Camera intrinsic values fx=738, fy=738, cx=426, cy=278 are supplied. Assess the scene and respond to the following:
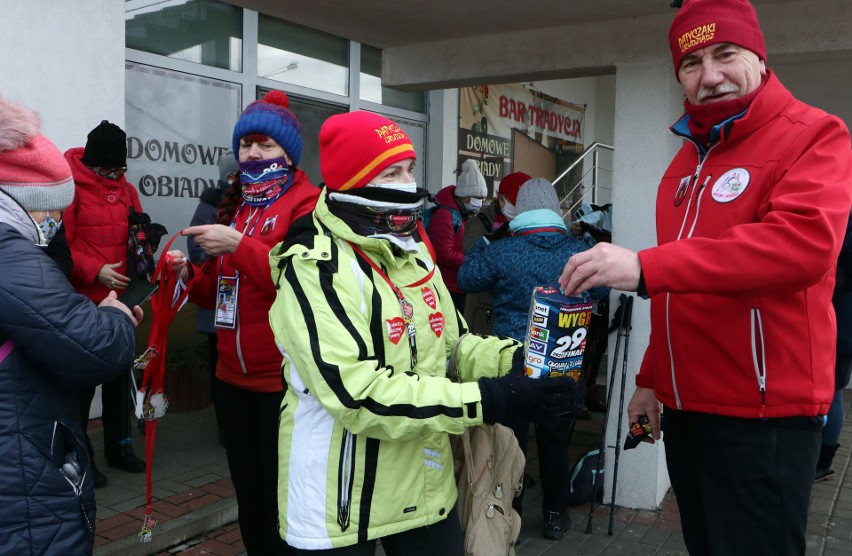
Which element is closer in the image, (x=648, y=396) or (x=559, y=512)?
(x=648, y=396)

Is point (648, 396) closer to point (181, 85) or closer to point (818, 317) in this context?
point (818, 317)

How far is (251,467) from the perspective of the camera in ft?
10.9

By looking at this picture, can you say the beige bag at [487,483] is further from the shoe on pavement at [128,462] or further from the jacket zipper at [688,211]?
the shoe on pavement at [128,462]

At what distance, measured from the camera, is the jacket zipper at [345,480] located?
2105 mm

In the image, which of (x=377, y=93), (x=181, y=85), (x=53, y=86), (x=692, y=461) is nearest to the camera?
(x=692, y=461)

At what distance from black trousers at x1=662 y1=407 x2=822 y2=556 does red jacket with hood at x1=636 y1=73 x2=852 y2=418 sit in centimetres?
6

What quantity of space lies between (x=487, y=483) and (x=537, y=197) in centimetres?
252

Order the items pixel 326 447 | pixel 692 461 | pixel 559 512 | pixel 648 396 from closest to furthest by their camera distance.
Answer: pixel 326 447, pixel 692 461, pixel 648 396, pixel 559 512

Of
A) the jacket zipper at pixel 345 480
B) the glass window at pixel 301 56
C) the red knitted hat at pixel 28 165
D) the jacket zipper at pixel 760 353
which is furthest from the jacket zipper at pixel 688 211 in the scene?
the glass window at pixel 301 56

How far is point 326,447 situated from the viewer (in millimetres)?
2117

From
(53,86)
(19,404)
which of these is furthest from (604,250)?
(53,86)

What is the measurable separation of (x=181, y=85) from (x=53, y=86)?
1766 mm

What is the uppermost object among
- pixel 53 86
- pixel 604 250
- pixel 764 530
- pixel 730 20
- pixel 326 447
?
pixel 53 86

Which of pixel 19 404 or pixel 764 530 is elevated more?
pixel 19 404
